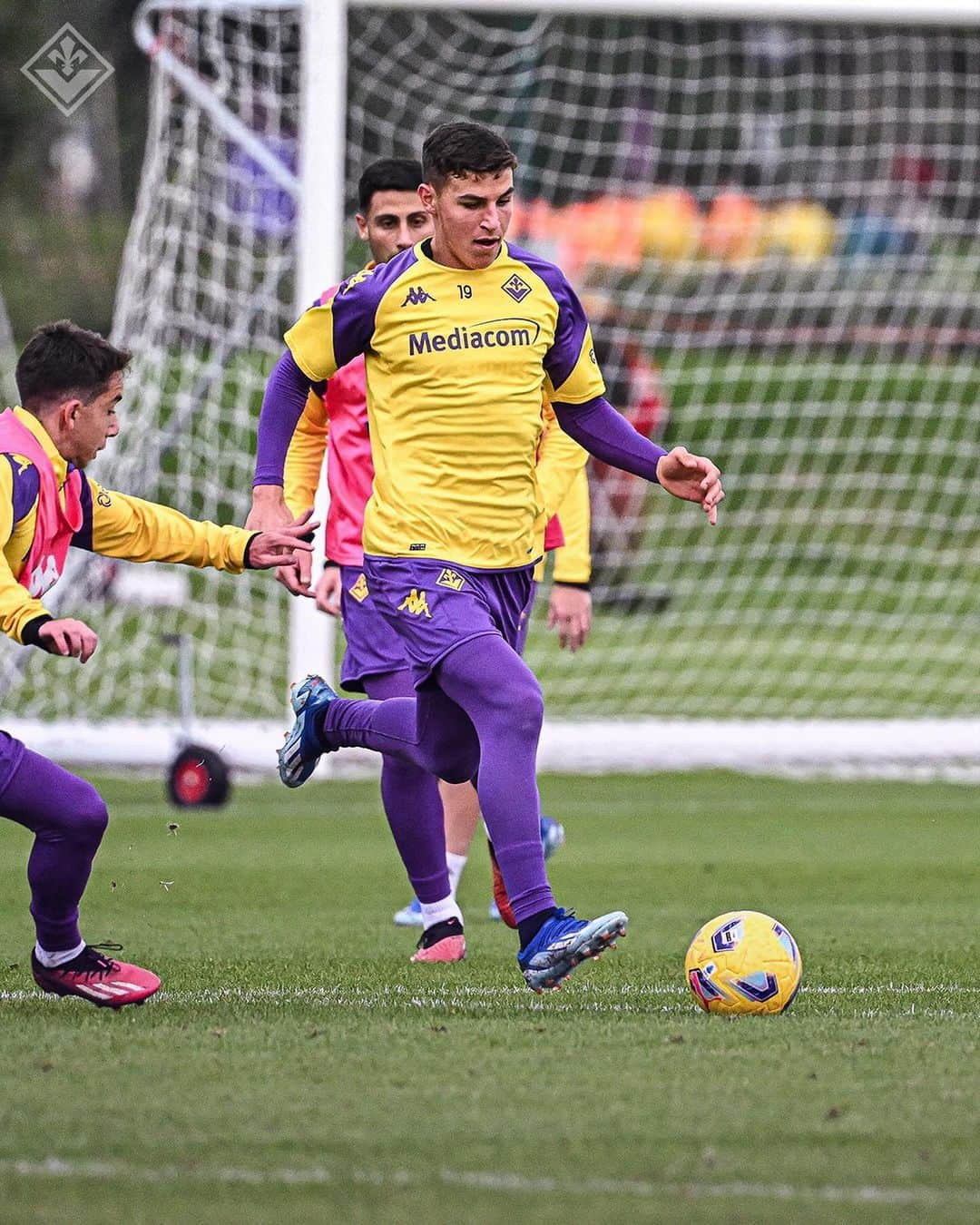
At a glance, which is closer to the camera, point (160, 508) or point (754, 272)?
point (160, 508)

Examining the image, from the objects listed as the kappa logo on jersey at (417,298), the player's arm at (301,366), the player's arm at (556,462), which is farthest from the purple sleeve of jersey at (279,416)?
the player's arm at (556,462)

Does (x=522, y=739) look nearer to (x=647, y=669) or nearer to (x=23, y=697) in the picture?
(x=23, y=697)

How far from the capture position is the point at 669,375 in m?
14.5

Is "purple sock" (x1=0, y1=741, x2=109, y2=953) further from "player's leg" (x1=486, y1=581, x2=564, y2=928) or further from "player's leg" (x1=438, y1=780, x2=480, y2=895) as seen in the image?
"player's leg" (x1=438, y1=780, x2=480, y2=895)

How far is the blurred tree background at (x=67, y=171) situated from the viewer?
27.7 metres

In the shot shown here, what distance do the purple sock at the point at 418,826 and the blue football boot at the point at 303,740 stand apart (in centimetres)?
35

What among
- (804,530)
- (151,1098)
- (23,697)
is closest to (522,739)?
(151,1098)

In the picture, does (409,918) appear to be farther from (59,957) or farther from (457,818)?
(59,957)

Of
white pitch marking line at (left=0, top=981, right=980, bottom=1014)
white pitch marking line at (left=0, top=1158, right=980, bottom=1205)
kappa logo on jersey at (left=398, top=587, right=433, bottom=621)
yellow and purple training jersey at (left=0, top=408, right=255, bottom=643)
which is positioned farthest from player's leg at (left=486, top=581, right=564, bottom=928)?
white pitch marking line at (left=0, top=1158, right=980, bottom=1205)

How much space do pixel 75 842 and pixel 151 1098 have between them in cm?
118

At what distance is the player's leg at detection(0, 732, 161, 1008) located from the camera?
4820mm

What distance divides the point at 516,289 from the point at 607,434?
1.61 ft

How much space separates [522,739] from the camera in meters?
5.08

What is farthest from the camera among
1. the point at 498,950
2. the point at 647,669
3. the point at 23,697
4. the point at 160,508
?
the point at 647,669
